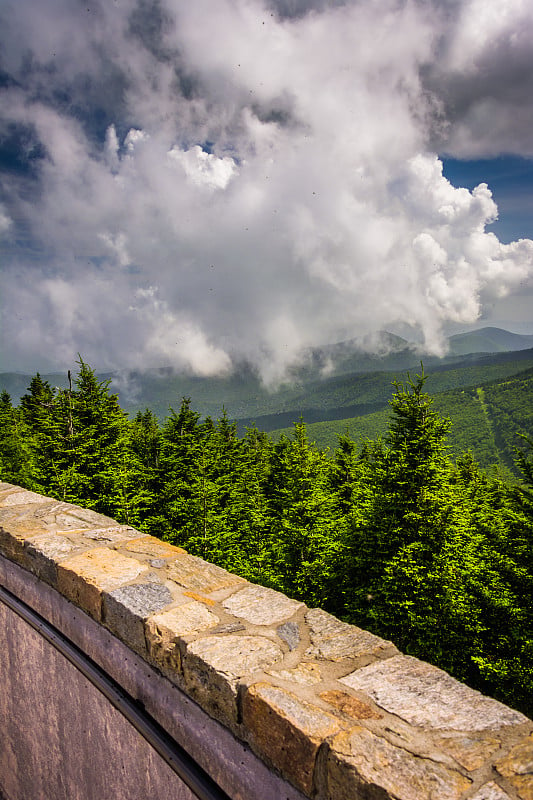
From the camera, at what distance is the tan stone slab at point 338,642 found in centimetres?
209

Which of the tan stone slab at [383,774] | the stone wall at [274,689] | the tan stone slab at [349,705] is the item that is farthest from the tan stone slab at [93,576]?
the tan stone slab at [383,774]

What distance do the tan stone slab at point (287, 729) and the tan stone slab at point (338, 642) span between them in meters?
0.43

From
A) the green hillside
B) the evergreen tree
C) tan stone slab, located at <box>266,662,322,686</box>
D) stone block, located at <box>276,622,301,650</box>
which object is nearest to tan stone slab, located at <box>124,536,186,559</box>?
stone block, located at <box>276,622,301,650</box>

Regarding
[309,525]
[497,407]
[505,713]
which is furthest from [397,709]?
[497,407]

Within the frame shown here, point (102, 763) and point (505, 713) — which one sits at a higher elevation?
point (505, 713)

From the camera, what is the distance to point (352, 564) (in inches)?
632

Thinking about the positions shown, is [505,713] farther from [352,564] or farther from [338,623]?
[352,564]

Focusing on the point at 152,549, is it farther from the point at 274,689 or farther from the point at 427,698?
the point at 427,698

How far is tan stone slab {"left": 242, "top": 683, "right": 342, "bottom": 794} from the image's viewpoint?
143cm

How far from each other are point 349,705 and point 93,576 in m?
1.67

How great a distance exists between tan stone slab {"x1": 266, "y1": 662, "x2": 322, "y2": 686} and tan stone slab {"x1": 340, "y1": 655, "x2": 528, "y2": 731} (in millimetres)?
116

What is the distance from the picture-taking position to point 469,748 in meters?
1.44

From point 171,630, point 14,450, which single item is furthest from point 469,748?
point 14,450

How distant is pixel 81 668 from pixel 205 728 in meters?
1.05
